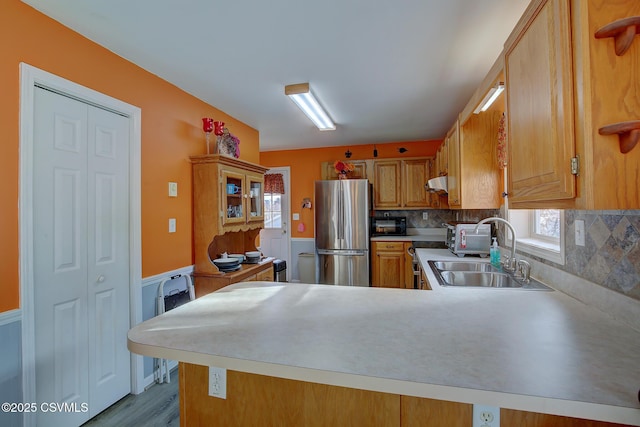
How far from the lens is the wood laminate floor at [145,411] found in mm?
1838

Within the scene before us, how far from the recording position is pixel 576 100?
0.84 metres

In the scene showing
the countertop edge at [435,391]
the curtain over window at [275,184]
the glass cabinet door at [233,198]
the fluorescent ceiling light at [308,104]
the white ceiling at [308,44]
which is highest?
the white ceiling at [308,44]

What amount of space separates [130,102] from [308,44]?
4.47ft

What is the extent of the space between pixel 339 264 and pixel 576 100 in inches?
145

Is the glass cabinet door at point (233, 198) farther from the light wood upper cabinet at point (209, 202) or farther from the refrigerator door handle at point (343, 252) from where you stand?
the refrigerator door handle at point (343, 252)

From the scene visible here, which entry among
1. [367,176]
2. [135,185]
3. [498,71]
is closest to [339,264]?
[367,176]

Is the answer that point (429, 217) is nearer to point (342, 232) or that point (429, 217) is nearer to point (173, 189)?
point (342, 232)

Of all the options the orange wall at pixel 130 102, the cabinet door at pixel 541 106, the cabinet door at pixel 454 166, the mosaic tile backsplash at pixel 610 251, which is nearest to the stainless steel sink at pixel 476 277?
the mosaic tile backsplash at pixel 610 251

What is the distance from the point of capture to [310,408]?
0.94 m

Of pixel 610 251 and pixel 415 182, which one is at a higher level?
pixel 415 182

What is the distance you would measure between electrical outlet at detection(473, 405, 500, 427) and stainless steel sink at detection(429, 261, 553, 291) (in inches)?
37.8

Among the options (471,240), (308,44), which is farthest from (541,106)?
(471,240)

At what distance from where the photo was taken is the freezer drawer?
4254 mm

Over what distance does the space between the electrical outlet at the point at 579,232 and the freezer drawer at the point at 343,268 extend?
2.95 meters
